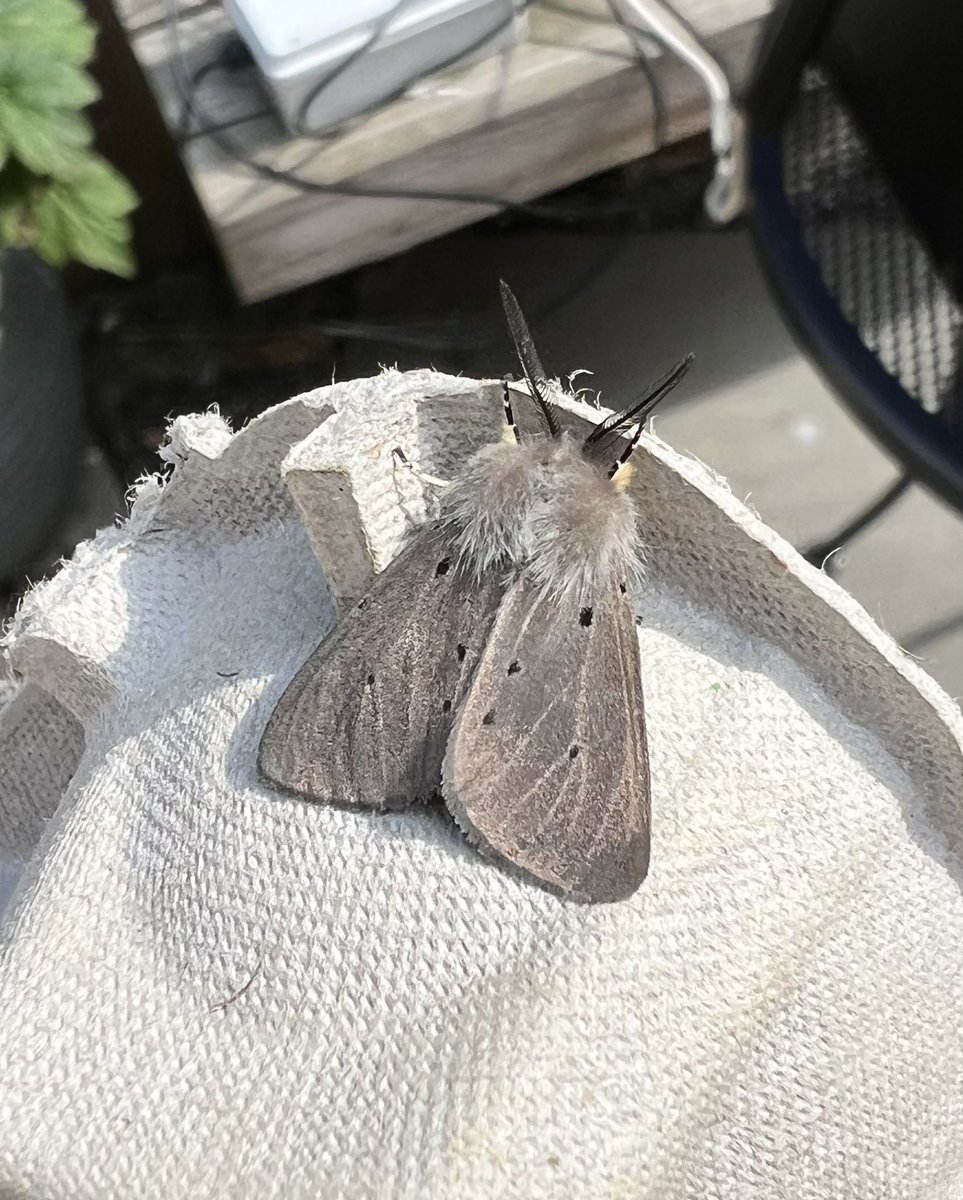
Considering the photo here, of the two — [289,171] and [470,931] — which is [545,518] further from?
[289,171]

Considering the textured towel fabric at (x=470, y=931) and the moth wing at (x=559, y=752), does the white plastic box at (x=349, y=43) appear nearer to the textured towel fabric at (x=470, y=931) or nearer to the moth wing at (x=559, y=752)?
the textured towel fabric at (x=470, y=931)

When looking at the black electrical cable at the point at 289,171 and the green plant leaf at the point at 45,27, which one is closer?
the green plant leaf at the point at 45,27

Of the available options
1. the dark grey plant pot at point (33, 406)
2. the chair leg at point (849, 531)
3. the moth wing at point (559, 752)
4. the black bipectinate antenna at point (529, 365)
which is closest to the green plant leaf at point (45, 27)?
the dark grey plant pot at point (33, 406)

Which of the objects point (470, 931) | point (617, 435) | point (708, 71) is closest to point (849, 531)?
point (708, 71)

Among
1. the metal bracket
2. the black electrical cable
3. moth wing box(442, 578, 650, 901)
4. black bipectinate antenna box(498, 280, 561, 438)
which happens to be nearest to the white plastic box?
the black electrical cable

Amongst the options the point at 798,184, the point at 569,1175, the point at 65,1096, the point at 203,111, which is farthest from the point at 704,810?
the point at 203,111

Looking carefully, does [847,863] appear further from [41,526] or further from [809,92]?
[41,526]

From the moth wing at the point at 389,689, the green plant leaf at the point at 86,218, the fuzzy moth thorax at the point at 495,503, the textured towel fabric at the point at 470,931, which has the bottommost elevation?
the textured towel fabric at the point at 470,931
